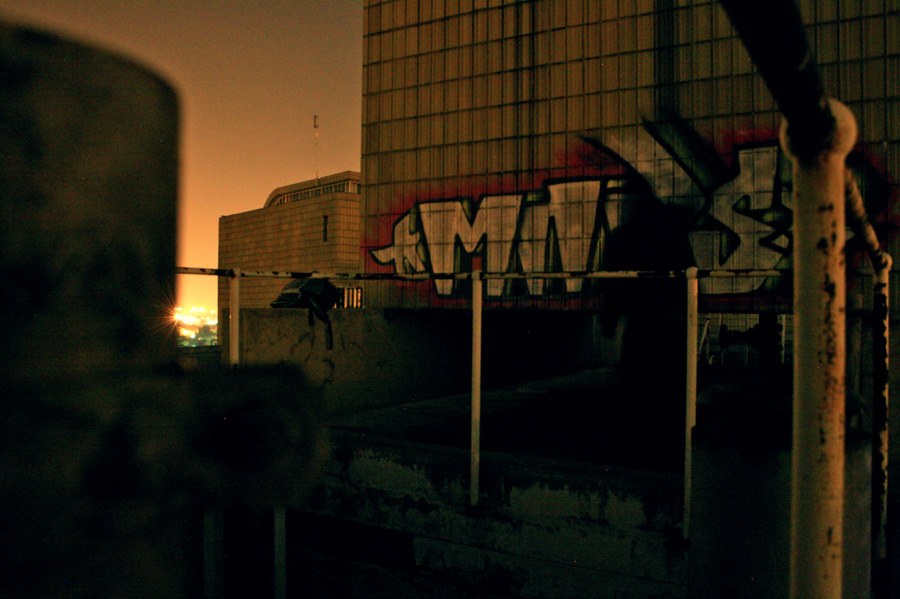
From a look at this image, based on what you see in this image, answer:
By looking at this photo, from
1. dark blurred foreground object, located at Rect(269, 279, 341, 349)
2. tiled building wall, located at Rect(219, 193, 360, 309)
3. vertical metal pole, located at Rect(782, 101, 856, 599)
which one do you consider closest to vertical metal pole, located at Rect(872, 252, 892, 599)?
vertical metal pole, located at Rect(782, 101, 856, 599)

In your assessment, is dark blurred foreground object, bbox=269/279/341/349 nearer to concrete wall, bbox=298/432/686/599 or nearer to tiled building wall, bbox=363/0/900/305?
tiled building wall, bbox=363/0/900/305

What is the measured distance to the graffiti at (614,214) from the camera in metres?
6.12

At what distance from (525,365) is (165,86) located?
8.85 m

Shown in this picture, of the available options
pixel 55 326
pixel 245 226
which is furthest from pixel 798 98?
pixel 245 226

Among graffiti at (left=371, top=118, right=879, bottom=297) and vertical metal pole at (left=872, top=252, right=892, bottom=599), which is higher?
graffiti at (left=371, top=118, right=879, bottom=297)

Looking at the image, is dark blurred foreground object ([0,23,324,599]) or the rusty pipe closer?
dark blurred foreground object ([0,23,324,599])

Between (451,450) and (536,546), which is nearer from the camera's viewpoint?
(536,546)

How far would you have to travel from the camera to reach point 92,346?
46.6 inches

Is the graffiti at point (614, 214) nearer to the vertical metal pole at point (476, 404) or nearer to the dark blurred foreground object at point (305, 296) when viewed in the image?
the dark blurred foreground object at point (305, 296)

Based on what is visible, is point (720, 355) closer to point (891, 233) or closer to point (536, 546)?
point (891, 233)

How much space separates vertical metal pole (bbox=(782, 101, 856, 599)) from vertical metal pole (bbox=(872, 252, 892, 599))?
1423 mm

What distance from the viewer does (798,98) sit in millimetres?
1046

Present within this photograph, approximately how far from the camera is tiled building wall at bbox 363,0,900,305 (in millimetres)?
5906

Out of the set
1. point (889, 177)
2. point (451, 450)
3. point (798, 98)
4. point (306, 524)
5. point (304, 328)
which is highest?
point (889, 177)
